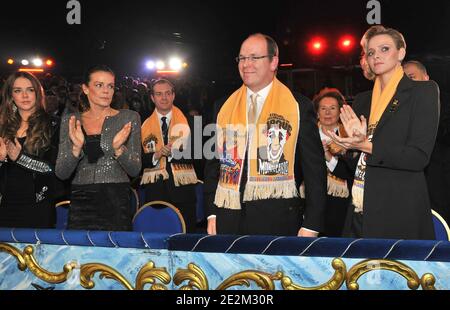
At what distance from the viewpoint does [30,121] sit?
4.00 metres

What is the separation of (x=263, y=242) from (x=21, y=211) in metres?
2.05

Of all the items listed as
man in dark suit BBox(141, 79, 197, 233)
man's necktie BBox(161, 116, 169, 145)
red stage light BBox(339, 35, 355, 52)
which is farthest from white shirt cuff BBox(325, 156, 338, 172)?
red stage light BBox(339, 35, 355, 52)

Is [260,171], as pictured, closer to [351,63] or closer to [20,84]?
[20,84]

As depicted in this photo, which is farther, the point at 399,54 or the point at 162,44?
the point at 162,44

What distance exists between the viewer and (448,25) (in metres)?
10.7

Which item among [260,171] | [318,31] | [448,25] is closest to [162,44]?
[318,31]

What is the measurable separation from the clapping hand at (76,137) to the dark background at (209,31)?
7604 mm

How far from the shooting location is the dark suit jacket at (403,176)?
3006mm

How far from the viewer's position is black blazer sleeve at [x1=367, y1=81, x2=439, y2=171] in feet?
9.62

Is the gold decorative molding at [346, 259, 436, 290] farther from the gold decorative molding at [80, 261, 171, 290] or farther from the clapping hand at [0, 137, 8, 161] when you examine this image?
the clapping hand at [0, 137, 8, 161]

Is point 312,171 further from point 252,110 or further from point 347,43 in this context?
point 347,43

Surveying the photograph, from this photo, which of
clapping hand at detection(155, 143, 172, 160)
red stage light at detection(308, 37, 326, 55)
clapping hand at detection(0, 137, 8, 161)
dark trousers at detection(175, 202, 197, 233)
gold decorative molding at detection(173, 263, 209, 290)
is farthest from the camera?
red stage light at detection(308, 37, 326, 55)

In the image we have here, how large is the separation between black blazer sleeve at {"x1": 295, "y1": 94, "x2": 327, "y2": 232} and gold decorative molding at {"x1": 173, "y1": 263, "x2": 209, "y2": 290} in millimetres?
932

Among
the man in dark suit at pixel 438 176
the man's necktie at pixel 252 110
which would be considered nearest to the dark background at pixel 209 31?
the man in dark suit at pixel 438 176
